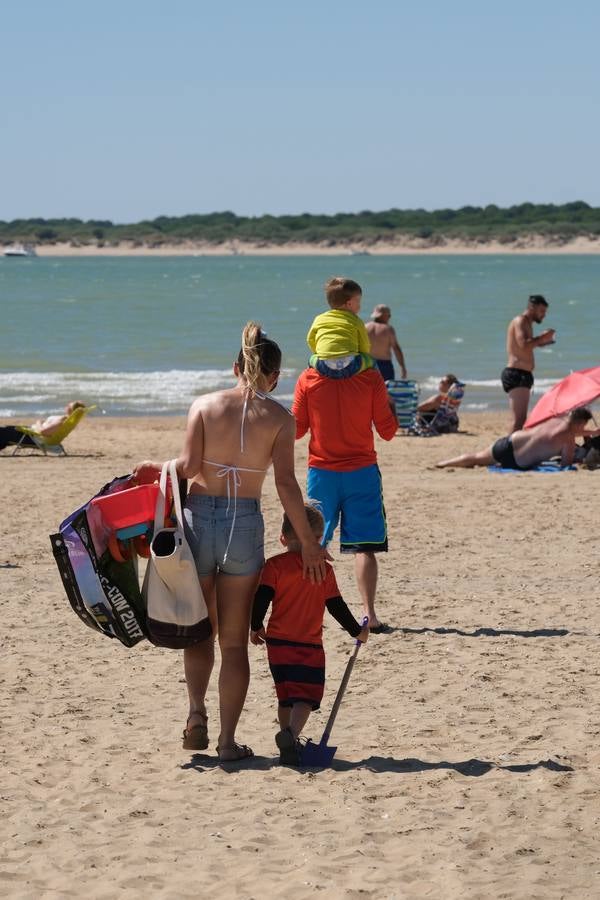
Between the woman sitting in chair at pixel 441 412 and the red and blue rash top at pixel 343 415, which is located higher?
the red and blue rash top at pixel 343 415

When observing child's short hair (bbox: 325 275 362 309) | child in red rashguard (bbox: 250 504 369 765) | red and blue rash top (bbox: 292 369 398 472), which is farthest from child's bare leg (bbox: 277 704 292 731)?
child's short hair (bbox: 325 275 362 309)

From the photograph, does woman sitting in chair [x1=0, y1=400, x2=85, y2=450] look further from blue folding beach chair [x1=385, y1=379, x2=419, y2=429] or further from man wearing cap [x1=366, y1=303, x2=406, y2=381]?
blue folding beach chair [x1=385, y1=379, x2=419, y2=429]

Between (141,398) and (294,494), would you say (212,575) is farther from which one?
(141,398)

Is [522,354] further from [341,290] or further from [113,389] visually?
[113,389]

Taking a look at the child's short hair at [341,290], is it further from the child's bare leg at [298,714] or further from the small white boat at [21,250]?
the small white boat at [21,250]

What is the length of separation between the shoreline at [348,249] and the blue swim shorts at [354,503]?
136663 mm

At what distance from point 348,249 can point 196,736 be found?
14813 centimetres

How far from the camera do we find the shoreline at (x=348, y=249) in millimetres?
140875

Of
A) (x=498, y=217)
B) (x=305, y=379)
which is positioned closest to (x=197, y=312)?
(x=305, y=379)

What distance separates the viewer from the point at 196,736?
16.5 feet

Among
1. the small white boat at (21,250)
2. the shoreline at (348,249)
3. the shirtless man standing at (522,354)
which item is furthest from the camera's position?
the small white boat at (21,250)

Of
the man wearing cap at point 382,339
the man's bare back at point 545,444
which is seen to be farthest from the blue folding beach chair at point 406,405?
the man's bare back at point 545,444

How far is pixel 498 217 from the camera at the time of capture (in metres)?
158

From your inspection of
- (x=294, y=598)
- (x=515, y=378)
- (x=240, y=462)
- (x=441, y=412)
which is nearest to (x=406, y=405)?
(x=441, y=412)
